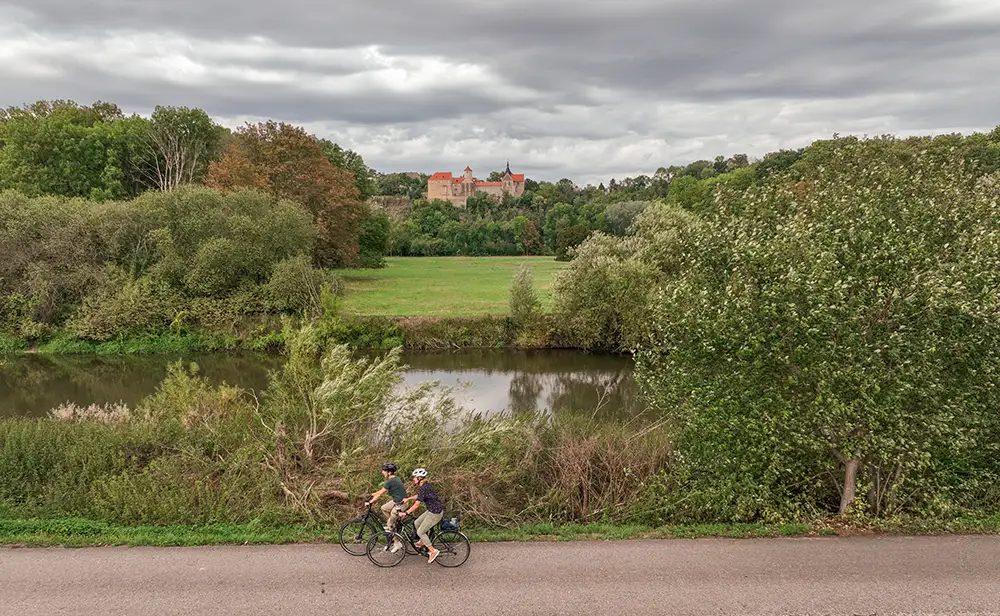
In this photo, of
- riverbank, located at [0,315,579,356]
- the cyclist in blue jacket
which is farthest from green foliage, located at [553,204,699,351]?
the cyclist in blue jacket

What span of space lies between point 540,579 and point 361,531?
3.15 m

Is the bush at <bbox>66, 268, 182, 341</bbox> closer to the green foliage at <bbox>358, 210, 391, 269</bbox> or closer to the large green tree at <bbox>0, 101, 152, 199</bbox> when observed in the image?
the large green tree at <bbox>0, 101, 152, 199</bbox>

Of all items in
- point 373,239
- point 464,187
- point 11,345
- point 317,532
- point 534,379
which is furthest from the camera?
point 464,187

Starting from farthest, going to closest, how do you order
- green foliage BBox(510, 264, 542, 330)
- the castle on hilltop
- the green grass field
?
1. the castle on hilltop
2. the green grass field
3. green foliage BBox(510, 264, 542, 330)

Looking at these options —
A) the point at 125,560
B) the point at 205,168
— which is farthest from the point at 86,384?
the point at 205,168

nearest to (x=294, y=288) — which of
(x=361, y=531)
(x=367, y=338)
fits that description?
(x=367, y=338)

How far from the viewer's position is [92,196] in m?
44.1

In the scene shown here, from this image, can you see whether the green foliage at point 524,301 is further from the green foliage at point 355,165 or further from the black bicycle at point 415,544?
the green foliage at point 355,165

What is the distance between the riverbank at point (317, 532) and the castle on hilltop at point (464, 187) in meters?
160

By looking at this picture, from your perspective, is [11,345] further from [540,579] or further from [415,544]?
[540,579]

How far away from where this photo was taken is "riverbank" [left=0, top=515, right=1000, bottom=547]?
9891 millimetres

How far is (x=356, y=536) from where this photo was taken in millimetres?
9914

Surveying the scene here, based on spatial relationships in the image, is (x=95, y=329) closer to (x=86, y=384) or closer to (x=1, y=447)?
(x=86, y=384)

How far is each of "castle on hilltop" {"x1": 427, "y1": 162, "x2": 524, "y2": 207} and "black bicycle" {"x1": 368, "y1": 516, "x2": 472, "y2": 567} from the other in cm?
16068
